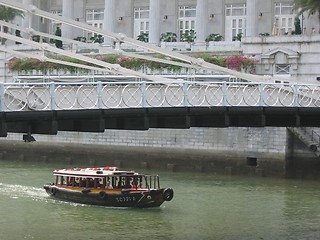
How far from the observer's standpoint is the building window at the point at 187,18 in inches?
3462

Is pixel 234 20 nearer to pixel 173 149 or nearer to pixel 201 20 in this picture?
pixel 201 20

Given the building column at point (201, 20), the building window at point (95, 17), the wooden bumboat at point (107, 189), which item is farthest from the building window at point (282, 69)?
the building window at point (95, 17)

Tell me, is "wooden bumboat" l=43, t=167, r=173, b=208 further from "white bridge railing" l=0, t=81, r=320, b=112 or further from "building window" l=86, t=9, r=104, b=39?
"building window" l=86, t=9, r=104, b=39

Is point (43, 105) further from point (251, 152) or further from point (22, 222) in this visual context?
point (251, 152)

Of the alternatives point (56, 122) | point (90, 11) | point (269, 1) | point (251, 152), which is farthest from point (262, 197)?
point (90, 11)

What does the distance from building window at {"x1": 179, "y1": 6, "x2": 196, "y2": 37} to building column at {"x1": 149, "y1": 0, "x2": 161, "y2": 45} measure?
4.06 metres

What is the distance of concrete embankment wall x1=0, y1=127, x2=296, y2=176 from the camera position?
64375 mm

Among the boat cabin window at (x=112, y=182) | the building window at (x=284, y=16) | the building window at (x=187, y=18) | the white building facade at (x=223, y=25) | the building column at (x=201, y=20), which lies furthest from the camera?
the building window at (x=187, y=18)

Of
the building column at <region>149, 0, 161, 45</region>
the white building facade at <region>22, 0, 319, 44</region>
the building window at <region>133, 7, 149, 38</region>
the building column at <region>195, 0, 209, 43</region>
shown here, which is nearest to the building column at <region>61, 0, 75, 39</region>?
the white building facade at <region>22, 0, 319, 44</region>

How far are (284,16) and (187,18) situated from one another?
31.7 feet

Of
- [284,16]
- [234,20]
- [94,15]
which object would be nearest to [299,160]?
[284,16]

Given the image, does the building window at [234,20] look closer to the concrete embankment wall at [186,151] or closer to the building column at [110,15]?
the building column at [110,15]

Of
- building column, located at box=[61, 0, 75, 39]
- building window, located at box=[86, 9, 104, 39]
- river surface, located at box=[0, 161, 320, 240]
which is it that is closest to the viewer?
river surface, located at box=[0, 161, 320, 240]

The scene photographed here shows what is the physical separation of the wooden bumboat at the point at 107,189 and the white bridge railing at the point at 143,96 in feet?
28.6
